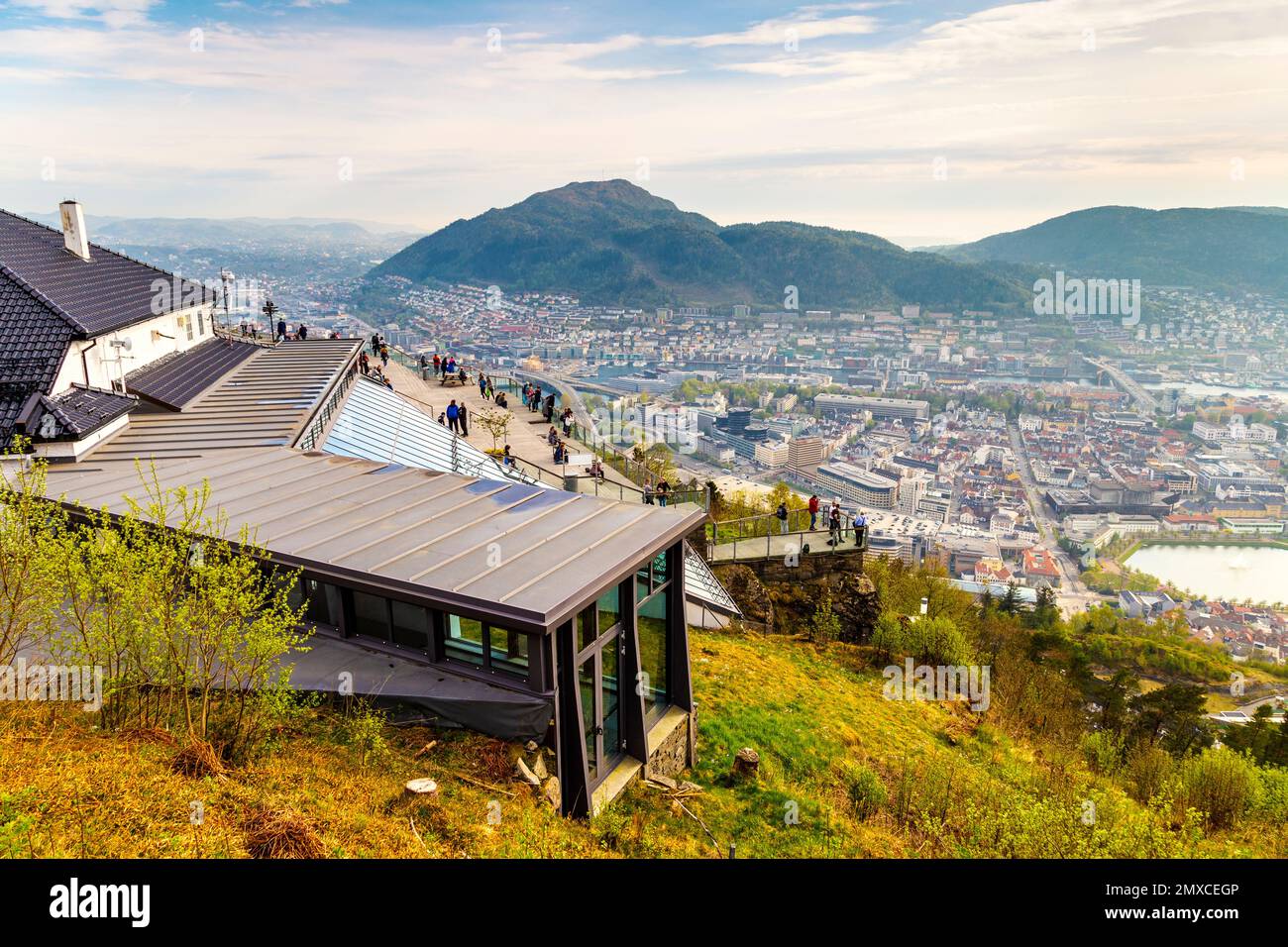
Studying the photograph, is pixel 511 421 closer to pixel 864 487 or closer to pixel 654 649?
pixel 654 649

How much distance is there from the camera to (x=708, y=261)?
17975 cm

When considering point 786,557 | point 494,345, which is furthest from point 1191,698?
point 494,345

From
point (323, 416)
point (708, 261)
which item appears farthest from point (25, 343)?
point (708, 261)

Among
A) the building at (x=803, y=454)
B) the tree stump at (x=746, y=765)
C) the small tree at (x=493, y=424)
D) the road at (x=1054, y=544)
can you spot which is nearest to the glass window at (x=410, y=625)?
the tree stump at (x=746, y=765)

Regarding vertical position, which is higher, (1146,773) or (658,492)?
(658,492)

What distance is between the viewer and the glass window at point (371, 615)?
1148 centimetres

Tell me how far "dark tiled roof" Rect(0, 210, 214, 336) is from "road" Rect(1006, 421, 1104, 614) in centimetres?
6875

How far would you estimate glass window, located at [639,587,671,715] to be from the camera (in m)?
12.8

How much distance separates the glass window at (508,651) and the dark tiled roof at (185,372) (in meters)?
15.9

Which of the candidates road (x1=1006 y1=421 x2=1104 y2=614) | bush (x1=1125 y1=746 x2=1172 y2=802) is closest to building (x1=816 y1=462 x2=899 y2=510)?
road (x1=1006 y1=421 x2=1104 y2=614)

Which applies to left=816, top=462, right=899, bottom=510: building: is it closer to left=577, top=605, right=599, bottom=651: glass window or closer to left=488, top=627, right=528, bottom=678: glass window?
left=577, top=605, right=599, bottom=651: glass window

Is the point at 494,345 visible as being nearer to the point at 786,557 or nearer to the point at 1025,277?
the point at 786,557

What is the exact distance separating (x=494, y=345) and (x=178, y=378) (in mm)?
91688

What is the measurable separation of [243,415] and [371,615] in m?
12.0
